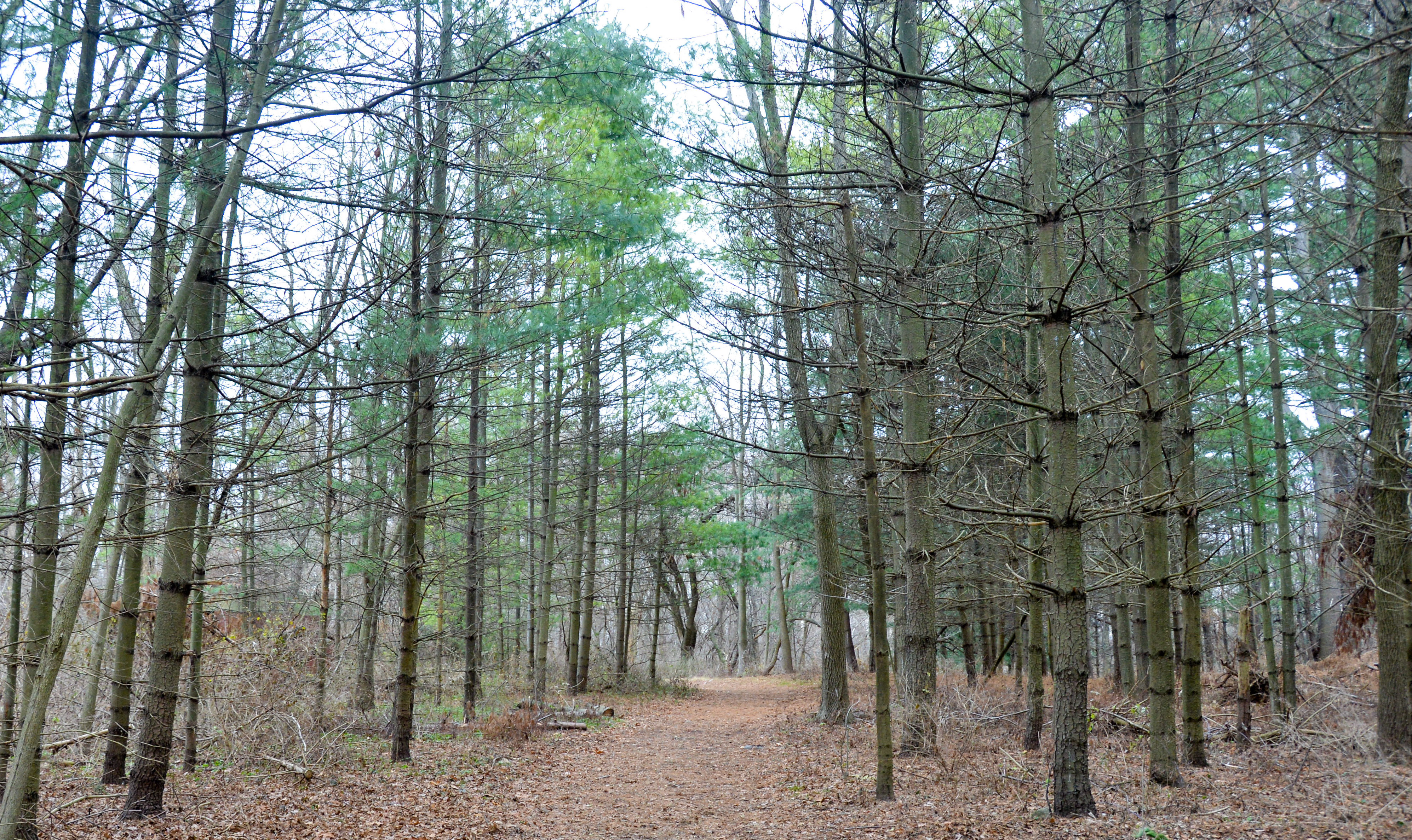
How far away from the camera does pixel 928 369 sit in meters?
8.59

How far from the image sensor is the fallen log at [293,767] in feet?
28.2

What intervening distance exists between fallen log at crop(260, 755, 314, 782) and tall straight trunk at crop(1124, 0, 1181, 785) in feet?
26.2

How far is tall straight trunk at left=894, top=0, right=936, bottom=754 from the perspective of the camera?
819cm

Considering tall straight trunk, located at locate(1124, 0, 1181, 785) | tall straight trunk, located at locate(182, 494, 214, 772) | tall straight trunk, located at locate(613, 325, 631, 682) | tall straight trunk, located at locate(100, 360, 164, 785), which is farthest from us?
tall straight trunk, located at locate(613, 325, 631, 682)

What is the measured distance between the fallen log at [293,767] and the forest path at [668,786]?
2.17 m

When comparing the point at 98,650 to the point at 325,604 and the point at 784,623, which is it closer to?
the point at 325,604

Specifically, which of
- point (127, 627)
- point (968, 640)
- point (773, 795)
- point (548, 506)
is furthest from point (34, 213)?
point (968, 640)

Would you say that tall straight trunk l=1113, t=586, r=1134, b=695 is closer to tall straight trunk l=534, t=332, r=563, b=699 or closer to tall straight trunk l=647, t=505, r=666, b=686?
tall straight trunk l=534, t=332, r=563, b=699

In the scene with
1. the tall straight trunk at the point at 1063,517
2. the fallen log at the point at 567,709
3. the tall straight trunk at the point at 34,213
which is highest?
the tall straight trunk at the point at 34,213

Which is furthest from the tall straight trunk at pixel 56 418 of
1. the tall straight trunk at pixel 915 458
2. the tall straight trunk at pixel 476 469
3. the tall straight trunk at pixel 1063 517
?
the tall straight trunk at pixel 915 458

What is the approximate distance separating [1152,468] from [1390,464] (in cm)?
187

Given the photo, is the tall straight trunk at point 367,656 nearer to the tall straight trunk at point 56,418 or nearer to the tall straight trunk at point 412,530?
the tall straight trunk at point 412,530

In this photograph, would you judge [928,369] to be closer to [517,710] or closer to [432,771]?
[432,771]

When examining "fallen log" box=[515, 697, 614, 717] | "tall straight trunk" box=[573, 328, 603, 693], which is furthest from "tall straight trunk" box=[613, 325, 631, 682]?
"fallen log" box=[515, 697, 614, 717]
